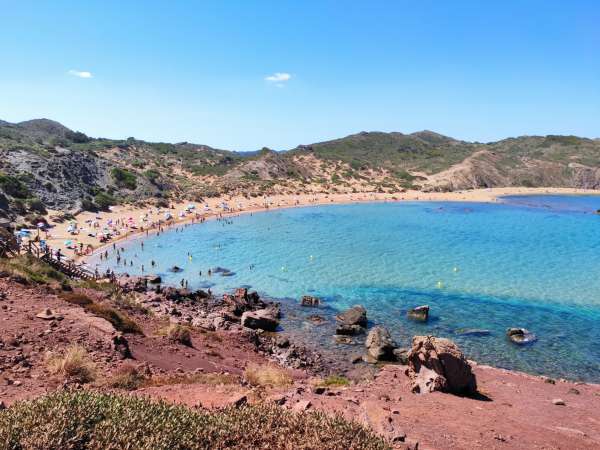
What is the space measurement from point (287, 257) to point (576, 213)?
70263mm

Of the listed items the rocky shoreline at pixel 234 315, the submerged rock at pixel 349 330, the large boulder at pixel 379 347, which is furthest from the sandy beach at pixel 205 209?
the large boulder at pixel 379 347

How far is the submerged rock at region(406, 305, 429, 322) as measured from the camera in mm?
28822

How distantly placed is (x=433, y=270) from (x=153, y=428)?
124ft

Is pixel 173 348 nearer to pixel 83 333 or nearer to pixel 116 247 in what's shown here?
pixel 83 333

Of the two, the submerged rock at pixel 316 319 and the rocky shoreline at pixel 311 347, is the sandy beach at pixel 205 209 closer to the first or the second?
the rocky shoreline at pixel 311 347

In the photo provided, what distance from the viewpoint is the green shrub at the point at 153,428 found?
677cm

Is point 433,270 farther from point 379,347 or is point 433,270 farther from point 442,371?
point 442,371

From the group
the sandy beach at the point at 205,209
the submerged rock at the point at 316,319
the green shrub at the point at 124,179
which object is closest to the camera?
the submerged rock at the point at 316,319

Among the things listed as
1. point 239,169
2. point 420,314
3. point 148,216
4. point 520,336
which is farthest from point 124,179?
point 520,336

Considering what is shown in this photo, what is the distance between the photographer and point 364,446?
764cm

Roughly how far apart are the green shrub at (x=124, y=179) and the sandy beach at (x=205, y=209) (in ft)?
32.8

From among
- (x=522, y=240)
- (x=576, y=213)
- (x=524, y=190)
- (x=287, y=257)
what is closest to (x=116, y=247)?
(x=287, y=257)

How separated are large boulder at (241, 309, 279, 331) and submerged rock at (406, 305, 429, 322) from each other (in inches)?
379

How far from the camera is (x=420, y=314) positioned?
29141 millimetres
